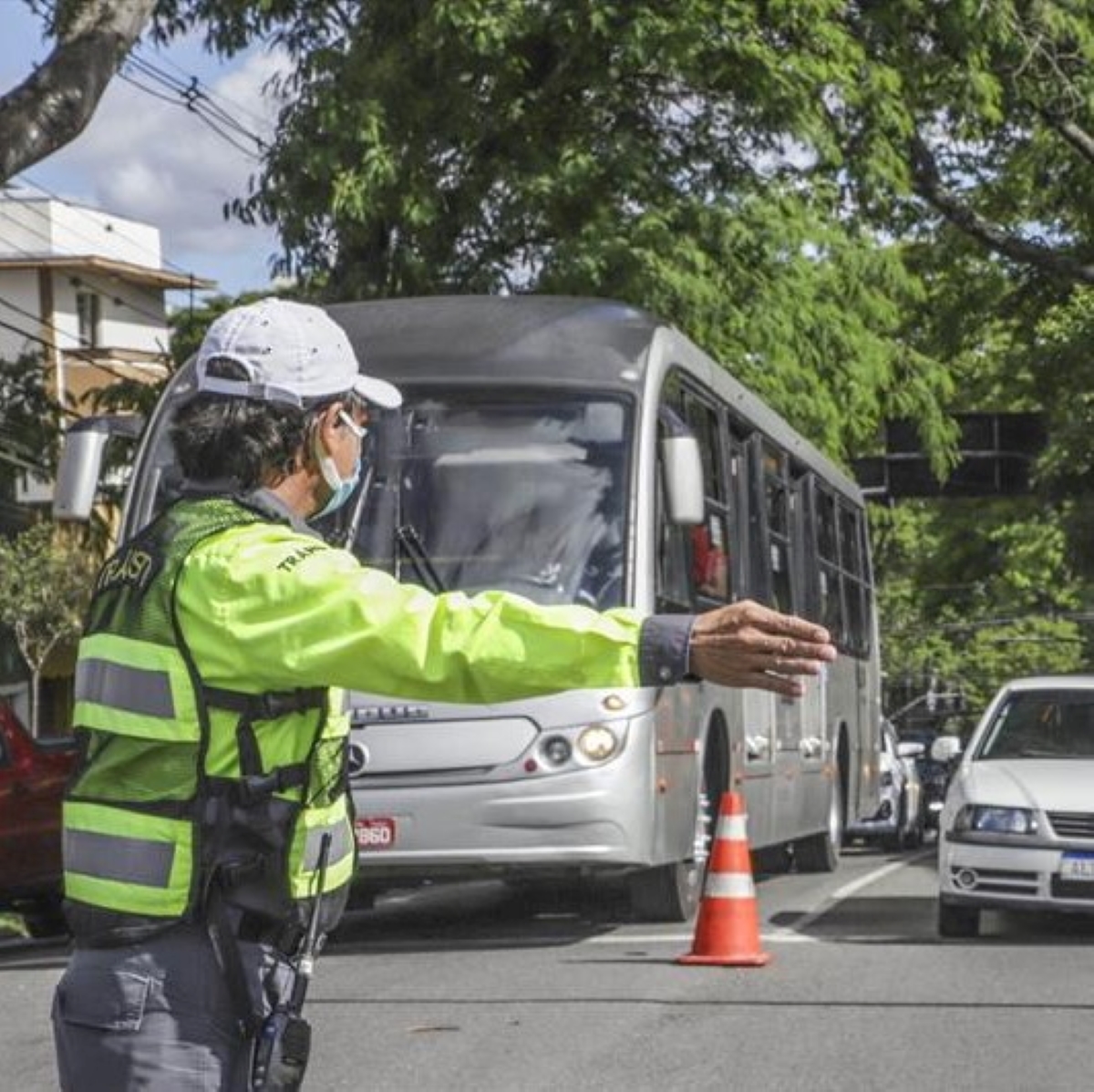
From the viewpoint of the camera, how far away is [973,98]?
23.9 metres

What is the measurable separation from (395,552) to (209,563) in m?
10.3

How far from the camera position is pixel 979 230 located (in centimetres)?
2700

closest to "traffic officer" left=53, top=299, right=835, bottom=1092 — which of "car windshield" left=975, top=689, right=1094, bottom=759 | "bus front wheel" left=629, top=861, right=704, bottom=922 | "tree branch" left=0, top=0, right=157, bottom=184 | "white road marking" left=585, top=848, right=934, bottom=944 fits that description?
"white road marking" left=585, top=848, right=934, bottom=944

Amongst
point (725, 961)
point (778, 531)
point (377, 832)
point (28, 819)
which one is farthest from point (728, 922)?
point (778, 531)

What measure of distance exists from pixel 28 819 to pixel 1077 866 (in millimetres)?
6010

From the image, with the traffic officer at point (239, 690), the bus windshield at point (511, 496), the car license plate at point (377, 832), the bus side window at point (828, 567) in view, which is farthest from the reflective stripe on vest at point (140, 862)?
the bus side window at point (828, 567)

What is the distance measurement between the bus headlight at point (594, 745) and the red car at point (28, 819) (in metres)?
3.59

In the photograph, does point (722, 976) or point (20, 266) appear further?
point (20, 266)

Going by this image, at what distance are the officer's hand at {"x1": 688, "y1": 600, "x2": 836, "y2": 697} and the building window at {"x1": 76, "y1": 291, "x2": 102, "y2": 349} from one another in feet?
212

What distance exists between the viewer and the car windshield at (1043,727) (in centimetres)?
1555

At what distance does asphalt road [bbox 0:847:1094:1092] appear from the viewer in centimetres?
931

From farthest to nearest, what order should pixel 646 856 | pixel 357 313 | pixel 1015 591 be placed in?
pixel 1015 591, pixel 357 313, pixel 646 856

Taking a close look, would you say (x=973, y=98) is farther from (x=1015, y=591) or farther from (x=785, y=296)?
(x=1015, y=591)

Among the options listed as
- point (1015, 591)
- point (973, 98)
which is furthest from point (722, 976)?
point (1015, 591)
